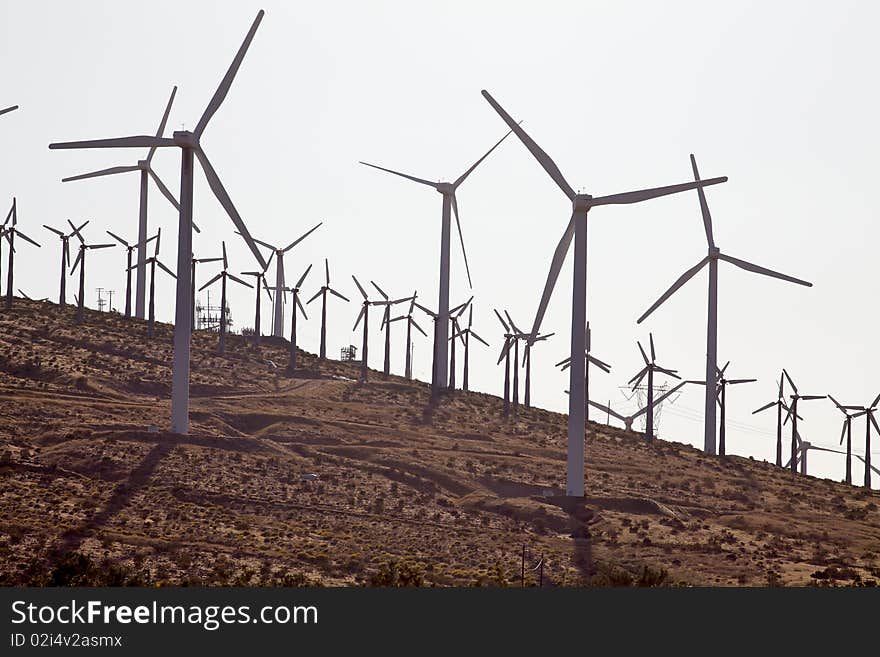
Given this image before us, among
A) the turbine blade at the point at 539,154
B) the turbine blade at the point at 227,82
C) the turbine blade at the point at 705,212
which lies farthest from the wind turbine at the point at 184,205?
the turbine blade at the point at 705,212

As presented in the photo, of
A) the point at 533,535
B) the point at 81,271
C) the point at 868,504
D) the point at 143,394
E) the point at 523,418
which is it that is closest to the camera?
the point at 533,535

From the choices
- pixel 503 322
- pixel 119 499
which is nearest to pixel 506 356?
pixel 503 322

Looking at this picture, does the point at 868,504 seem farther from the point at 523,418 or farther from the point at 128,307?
the point at 128,307

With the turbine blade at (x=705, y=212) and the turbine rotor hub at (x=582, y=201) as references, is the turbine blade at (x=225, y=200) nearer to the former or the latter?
the turbine rotor hub at (x=582, y=201)

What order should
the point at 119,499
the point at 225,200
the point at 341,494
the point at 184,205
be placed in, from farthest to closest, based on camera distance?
the point at 184,205 < the point at 225,200 < the point at 341,494 < the point at 119,499

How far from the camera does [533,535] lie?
234 feet

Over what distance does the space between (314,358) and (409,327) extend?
13.4 metres

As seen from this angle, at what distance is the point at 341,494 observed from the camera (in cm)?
7900

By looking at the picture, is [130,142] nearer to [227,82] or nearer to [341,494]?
[227,82]

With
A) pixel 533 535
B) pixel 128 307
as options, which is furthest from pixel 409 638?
pixel 128 307

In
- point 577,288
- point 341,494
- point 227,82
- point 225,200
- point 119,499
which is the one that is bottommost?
point 119,499

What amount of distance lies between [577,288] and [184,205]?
95.6 feet

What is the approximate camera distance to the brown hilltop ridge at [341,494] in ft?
192

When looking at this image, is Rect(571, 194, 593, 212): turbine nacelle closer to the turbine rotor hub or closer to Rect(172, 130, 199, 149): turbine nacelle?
the turbine rotor hub
